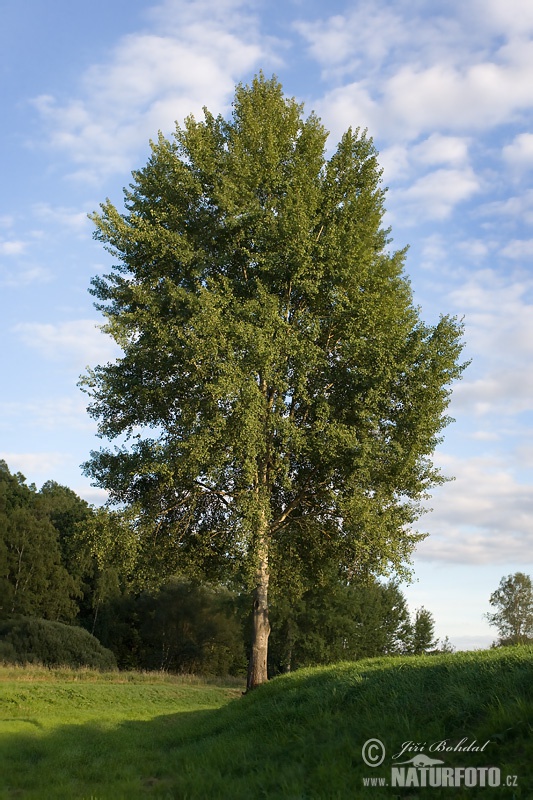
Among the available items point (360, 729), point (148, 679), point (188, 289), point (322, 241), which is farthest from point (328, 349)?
point (148, 679)

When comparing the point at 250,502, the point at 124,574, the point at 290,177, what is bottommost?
the point at 124,574

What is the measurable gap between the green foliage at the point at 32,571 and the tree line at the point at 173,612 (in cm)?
11

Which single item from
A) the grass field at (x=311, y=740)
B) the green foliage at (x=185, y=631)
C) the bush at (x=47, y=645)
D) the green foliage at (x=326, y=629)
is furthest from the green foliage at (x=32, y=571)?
the grass field at (x=311, y=740)

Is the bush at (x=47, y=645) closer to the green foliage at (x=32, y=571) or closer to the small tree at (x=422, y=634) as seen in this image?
the green foliage at (x=32, y=571)

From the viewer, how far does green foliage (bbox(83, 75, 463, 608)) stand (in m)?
22.4

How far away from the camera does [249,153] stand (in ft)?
86.6

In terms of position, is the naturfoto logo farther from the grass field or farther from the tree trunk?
the tree trunk

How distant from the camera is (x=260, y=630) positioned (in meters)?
24.2

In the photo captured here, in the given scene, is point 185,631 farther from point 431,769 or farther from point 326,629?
point 431,769

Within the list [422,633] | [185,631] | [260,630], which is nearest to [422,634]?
[422,633]

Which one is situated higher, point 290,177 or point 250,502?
point 290,177

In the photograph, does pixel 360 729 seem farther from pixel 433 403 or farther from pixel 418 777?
pixel 433 403

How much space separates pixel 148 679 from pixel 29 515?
107ft

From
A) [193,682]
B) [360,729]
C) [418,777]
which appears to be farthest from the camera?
[193,682]
